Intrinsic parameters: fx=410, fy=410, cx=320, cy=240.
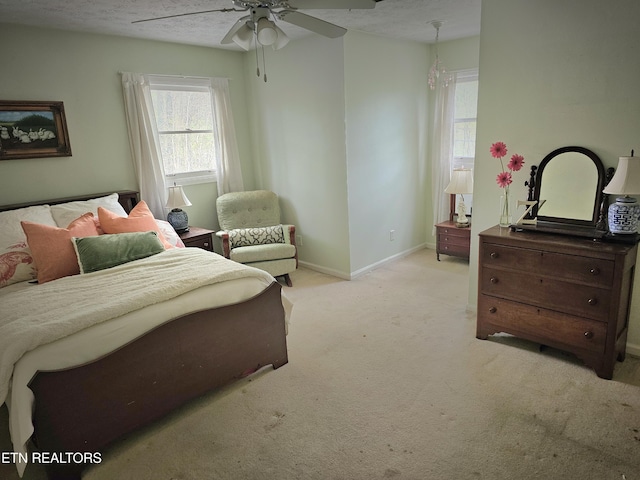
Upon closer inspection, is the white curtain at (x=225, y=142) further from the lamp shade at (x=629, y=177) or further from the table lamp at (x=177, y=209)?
the lamp shade at (x=629, y=177)

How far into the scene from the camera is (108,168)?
3797 mm

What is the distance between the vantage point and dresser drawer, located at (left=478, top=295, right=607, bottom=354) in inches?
96.7

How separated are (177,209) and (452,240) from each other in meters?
2.97

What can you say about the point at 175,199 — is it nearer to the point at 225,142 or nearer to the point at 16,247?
the point at 225,142

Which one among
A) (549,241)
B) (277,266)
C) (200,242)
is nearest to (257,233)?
(277,266)

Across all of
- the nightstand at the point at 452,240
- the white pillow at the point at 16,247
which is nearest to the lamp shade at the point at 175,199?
the white pillow at the point at 16,247

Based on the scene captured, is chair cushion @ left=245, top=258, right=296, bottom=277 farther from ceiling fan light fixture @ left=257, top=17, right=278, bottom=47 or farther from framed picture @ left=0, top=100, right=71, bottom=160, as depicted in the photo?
ceiling fan light fixture @ left=257, top=17, right=278, bottom=47

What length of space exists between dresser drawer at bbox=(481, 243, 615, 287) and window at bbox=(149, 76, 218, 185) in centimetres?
307

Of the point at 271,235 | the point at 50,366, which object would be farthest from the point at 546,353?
the point at 50,366

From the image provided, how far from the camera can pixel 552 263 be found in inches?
99.7

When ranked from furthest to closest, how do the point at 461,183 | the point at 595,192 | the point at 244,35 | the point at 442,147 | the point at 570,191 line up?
the point at 442,147 → the point at 461,183 → the point at 570,191 → the point at 595,192 → the point at 244,35

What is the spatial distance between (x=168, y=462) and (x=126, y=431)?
28 cm

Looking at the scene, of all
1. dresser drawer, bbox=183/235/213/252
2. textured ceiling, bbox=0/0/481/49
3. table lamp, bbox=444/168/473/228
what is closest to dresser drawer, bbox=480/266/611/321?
table lamp, bbox=444/168/473/228

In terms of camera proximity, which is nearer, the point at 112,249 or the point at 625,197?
the point at 625,197
